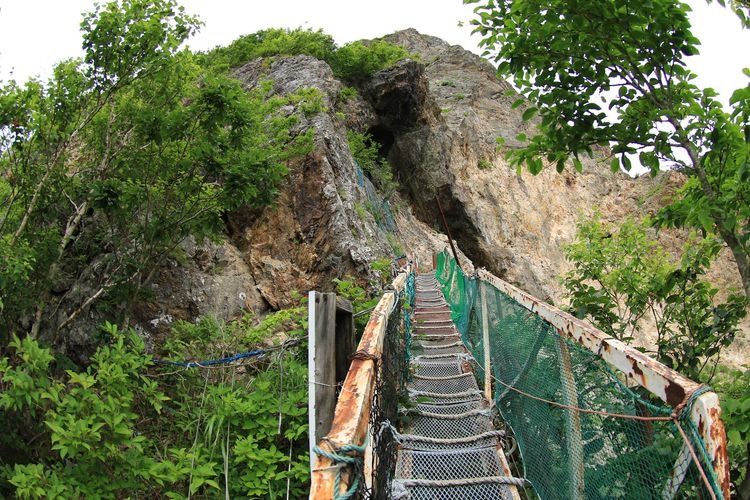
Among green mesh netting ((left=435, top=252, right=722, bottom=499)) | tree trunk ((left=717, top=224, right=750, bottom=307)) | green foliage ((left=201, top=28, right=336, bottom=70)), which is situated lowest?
green mesh netting ((left=435, top=252, right=722, bottom=499))

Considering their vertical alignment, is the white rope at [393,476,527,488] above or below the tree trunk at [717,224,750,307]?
below

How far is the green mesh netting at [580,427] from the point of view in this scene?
5.30 ft

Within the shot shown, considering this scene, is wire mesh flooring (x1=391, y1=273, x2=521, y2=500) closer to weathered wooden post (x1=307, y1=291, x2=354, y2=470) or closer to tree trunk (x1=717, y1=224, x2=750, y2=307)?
weathered wooden post (x1=307, y1=291, x2=354, y2=470)

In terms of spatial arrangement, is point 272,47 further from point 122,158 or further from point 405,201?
point 122,158

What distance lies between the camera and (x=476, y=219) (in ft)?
74.0

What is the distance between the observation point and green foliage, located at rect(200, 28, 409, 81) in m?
17.8

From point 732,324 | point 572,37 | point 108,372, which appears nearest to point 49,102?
point 108,372

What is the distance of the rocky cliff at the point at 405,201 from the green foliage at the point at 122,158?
1.01 metres

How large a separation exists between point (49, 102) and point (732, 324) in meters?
6.74

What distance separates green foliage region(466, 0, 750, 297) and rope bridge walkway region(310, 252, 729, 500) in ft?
3.20

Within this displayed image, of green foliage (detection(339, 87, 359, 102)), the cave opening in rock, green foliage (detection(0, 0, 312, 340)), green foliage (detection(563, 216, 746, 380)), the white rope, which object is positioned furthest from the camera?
the cave opening in rock

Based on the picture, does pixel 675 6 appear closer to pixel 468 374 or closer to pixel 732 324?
pixel 732 324

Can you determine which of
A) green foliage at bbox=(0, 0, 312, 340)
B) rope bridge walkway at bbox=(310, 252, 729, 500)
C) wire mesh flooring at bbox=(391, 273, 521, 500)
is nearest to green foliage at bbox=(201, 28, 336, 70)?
green foliage at bbox=(0, 0, 312, 340)

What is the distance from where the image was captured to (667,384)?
154 centimetres
